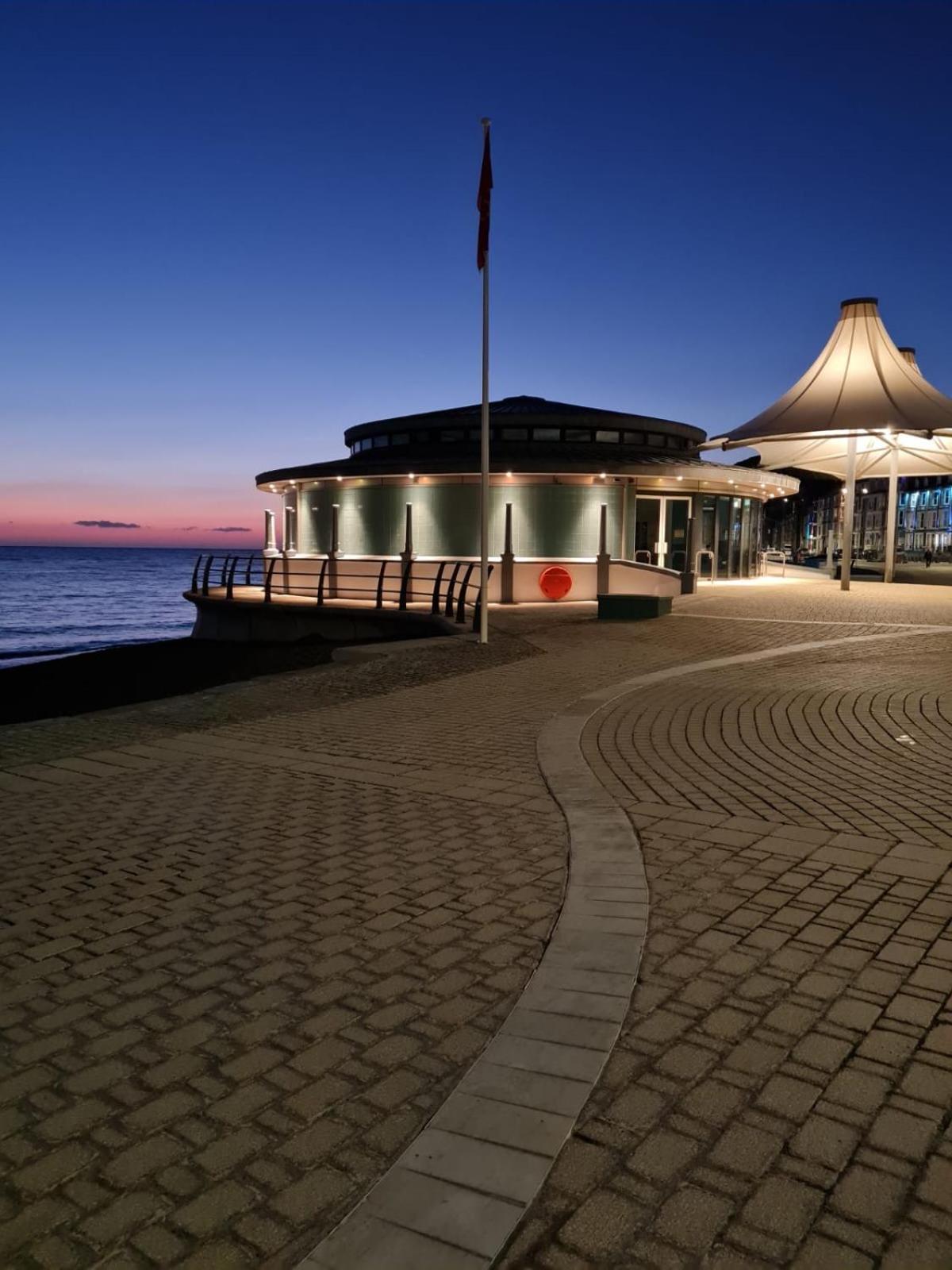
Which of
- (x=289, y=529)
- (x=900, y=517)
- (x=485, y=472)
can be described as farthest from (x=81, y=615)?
(x=900, y=517)

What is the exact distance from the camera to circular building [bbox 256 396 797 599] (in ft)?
91.1

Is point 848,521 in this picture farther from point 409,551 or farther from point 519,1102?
point 519,1102

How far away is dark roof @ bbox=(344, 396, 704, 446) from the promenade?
2603 centimetres

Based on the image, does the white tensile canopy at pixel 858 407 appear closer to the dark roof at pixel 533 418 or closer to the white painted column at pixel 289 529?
the dark roof at pixel 533 418

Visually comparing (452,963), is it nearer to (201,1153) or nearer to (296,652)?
(201,1153)

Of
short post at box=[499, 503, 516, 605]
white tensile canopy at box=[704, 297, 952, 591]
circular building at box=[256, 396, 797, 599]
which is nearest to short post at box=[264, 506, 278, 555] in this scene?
circular building at box=[256, 396, 797, 599]

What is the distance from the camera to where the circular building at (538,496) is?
27.8m

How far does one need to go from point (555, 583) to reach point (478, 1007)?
22.2m

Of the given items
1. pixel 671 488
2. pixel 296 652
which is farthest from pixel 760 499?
pixel 296 652

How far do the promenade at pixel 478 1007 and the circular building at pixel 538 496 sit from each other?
19.0 metres

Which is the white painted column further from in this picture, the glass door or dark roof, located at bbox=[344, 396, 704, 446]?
the glass door

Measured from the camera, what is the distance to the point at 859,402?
2677 centimetres

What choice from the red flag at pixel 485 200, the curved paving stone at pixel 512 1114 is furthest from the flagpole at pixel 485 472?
the curved paving stone at pixel 512 1114

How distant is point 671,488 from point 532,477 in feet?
17.9
